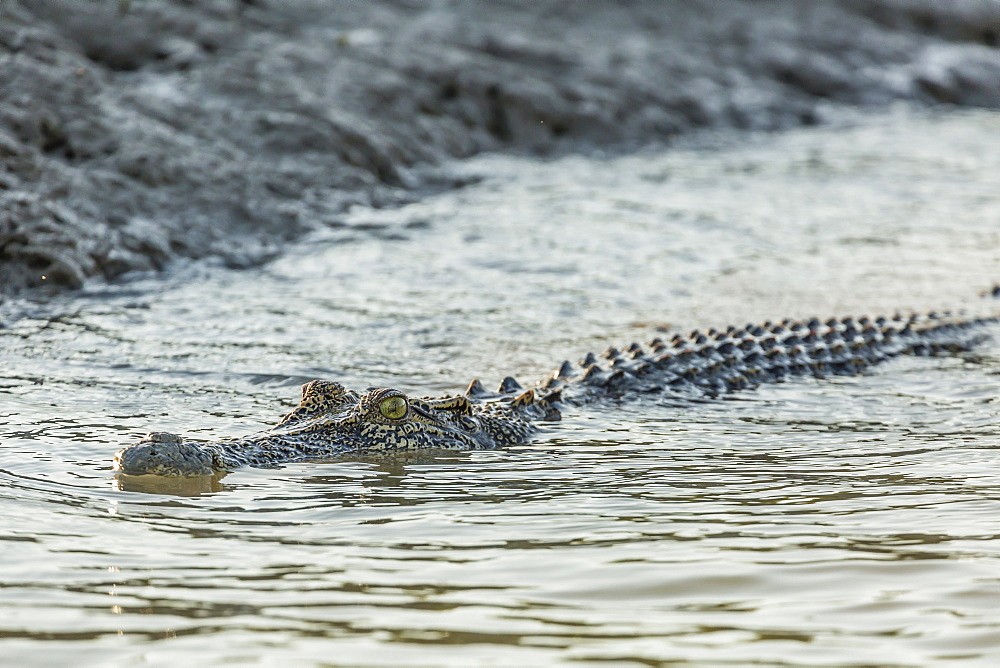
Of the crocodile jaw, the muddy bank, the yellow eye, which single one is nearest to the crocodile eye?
the yellow eye

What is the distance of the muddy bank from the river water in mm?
697

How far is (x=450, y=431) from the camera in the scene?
16.5 feet

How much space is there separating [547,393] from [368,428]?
112 centimetres

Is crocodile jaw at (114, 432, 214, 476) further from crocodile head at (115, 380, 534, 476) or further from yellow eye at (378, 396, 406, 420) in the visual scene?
yellow eye at (378, 396, 406, 420)

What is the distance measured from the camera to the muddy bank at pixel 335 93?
908 cm

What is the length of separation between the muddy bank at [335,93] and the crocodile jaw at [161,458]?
4135mm

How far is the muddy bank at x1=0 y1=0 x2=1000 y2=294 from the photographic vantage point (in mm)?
9078

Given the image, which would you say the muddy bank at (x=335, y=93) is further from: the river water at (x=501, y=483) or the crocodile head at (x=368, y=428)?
the crocodile head at (x=368, y=428)

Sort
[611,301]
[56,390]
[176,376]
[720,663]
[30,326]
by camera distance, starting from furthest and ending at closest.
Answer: [611,301]
[30,326]
[176,376]
[56,390]
[720,663]

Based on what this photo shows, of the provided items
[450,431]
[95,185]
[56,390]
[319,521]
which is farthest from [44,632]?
[95,185]

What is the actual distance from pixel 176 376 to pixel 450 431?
5.75 ft

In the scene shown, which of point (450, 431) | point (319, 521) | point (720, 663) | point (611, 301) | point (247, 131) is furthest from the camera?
point (247, 131)

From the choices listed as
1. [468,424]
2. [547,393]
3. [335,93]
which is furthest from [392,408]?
[335,93]

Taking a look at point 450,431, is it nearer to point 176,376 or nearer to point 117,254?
point 176,376
